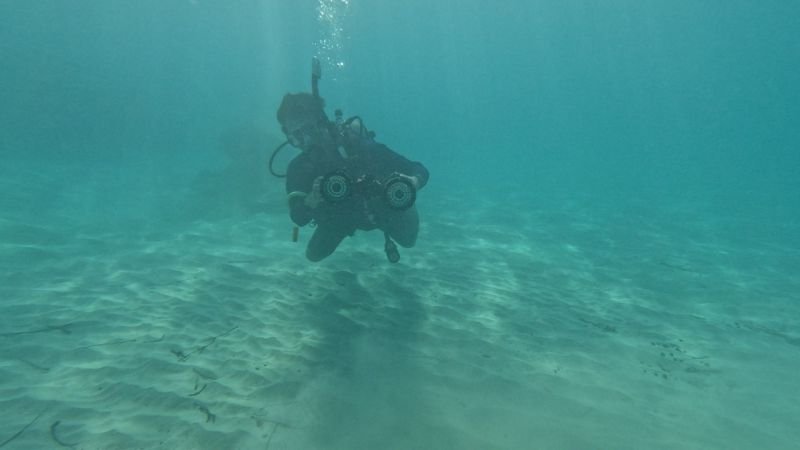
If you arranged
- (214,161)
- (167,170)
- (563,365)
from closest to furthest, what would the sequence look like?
1. (563,365)
2. (167,170)
3. (214,161)

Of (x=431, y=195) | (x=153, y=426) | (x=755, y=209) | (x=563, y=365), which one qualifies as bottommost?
(x=153, y=426)

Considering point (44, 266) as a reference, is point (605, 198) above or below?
above

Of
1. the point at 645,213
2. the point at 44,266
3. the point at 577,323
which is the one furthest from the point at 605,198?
the point at 44,266

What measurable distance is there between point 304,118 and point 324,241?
221 cm

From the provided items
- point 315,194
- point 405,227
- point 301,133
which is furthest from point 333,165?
point 405,227

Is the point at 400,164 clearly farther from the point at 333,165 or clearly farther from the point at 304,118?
the point at 304,118

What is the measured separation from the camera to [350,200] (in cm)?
654

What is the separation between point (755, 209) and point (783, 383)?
23.4 m

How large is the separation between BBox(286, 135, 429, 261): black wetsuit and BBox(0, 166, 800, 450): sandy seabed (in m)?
0.96

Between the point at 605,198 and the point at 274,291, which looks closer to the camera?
the point at 274,291

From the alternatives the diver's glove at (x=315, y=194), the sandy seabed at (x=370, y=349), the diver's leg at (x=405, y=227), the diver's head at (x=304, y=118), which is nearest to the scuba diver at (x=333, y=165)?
the diver's head at (x=304, y=118)

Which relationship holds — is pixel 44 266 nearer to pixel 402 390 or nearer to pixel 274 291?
pixel 274 291

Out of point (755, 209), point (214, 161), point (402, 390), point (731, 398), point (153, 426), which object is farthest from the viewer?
point (214, 161)

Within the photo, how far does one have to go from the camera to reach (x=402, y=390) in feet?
14.9
